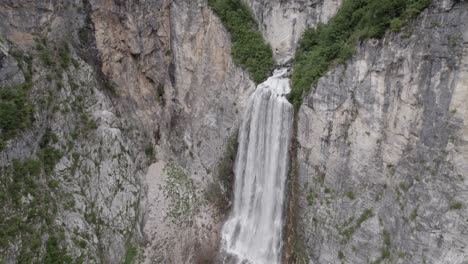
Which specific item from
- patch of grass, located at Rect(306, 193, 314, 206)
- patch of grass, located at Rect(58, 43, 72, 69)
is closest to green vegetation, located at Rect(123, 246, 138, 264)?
patch of grass, located at Rect(306, 193, 314, 206)

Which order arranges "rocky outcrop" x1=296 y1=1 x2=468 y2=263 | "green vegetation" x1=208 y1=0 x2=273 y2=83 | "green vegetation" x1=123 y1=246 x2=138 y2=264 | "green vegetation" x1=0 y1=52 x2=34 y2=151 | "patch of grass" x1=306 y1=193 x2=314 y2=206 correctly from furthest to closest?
"green vegetation" x1=208 y1=0 x2=273 y2=83 < "green vegetation" x1=123 y1=246 x2=138 y2=264 < "patch of grass" x1=306 y1=193 x2=314 y2=206 < "green vegetation" x1=0 y1=52 x2=34 y2=151 < "rocky outcrop" x1=296 y1=1 x2=468 y2=263

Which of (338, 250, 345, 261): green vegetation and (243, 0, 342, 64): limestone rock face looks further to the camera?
(243, 0, 342, 64): limestone rock face

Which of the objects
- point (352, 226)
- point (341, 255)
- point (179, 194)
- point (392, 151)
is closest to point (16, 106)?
point (179, 194)

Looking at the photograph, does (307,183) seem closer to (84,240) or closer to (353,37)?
(353,37)

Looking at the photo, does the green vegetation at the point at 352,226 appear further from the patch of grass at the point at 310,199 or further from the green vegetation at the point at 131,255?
the green vegetation at the point at 131,255

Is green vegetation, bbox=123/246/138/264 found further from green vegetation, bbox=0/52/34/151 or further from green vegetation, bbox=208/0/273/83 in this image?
green vegetation, bbox=208/0/273/83
